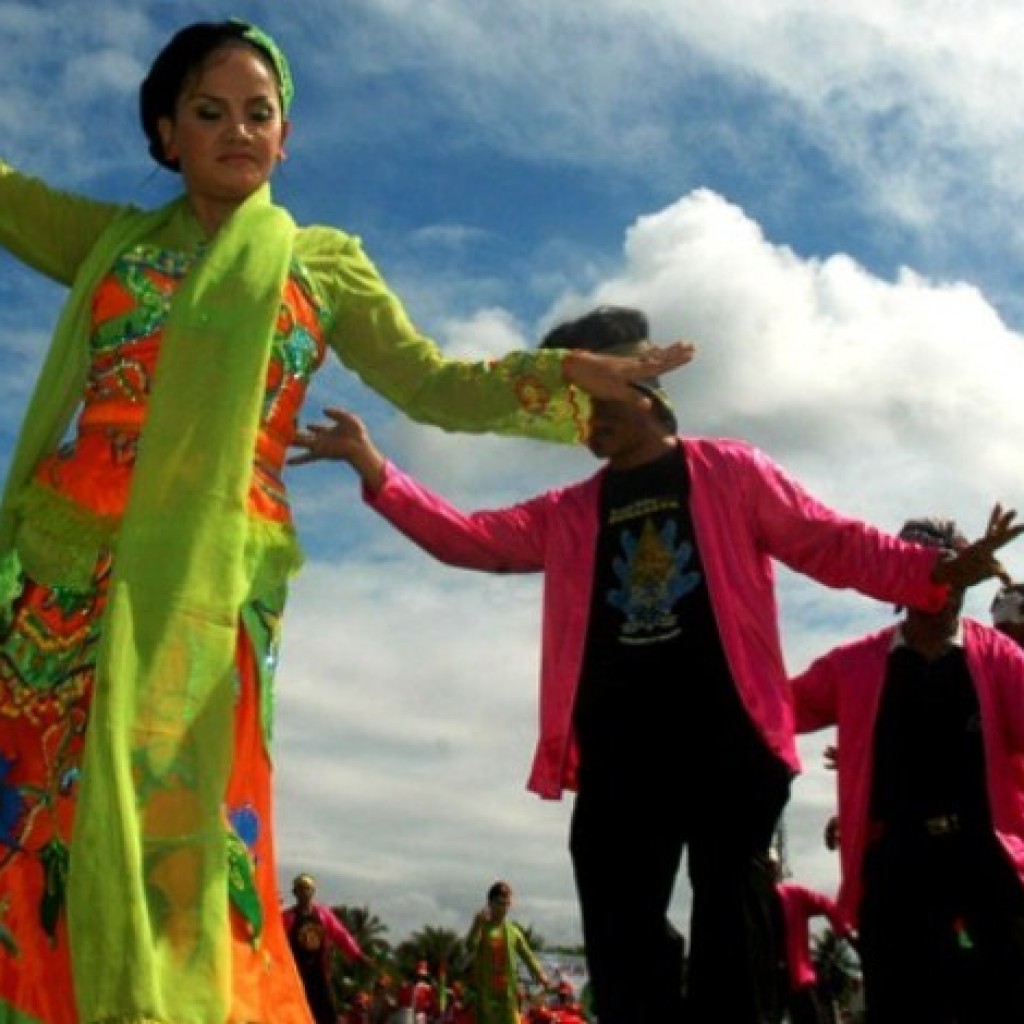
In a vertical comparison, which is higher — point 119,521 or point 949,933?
point 119,521

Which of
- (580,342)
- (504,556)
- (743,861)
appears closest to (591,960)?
(743,861)

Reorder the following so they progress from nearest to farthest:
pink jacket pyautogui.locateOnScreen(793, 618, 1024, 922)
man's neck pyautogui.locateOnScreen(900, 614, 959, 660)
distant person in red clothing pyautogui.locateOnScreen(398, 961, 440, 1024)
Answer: pink jacket pyautogui.locateOnScreen(793, 618, 1024, 922) → man's neck pyautogui.locateOnScreen(900, 614, 959, 660) → distant person in red clothing pyautogui.locateOnScreen(398, 961, 440, 1024)

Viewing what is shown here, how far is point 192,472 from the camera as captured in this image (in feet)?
10.3

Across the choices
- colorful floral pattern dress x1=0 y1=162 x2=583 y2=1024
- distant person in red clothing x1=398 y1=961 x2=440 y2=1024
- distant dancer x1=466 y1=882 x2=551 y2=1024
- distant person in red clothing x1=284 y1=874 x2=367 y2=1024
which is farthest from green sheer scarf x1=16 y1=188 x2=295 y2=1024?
distant person in red clothing x1=398 y1=961 x2=440 y2=1024

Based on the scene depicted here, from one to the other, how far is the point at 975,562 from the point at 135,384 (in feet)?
8.39

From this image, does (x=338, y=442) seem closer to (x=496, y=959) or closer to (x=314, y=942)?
(x=314, y=942)

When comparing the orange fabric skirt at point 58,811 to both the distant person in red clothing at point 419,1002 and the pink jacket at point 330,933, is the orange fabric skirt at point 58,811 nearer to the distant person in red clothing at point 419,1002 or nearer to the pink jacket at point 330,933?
the pink jacket at point 330,933

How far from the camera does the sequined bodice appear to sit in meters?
3.29

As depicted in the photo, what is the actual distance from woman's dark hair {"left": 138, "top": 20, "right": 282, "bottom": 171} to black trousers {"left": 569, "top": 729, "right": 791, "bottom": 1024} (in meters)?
2.18

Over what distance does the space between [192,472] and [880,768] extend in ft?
12.6

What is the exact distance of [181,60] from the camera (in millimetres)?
3594

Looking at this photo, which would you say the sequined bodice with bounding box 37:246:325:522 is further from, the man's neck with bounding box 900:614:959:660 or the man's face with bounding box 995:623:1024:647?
the man's face with bounding box 995:623:1024:647

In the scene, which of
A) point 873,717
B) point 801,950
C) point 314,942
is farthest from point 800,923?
point 873,717

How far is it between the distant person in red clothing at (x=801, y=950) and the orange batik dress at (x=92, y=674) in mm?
7590
